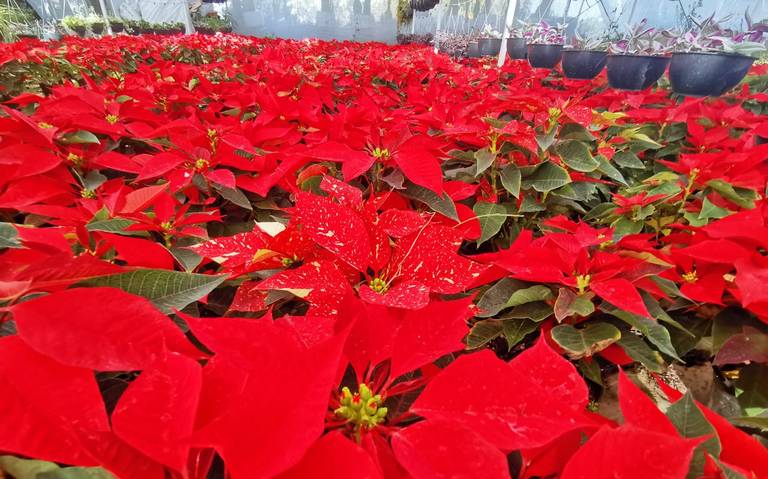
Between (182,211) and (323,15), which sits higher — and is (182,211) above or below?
below

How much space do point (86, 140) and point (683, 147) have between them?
158 centimetres

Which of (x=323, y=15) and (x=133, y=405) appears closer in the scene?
(x=133, y=405)

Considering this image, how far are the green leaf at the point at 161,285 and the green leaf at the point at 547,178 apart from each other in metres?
0.68

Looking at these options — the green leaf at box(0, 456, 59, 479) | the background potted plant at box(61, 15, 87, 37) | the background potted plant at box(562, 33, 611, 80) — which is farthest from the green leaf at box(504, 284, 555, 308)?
the background potted plant at box(61, 15, 87, 37)

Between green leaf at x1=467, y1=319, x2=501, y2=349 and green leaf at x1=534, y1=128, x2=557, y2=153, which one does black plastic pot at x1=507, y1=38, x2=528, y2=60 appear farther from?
green leaf at x1=467, y1=319, x2=501, y2=349

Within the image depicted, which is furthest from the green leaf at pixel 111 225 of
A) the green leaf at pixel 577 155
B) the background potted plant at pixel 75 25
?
the background potted plant at pixel 75 25

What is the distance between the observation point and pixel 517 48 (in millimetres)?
3477

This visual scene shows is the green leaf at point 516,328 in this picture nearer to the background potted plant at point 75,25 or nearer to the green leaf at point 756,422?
the green leaf at point 756,422

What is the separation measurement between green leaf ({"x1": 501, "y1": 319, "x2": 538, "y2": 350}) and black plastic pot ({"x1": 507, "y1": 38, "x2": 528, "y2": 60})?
347cm

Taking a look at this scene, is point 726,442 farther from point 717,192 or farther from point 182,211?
point 717,192

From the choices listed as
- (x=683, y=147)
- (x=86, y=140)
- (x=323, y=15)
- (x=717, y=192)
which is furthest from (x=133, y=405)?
(x=323, y=15)

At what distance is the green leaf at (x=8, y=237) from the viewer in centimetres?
34

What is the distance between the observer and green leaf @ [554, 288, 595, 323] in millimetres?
459

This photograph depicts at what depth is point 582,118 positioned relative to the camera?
812mm
